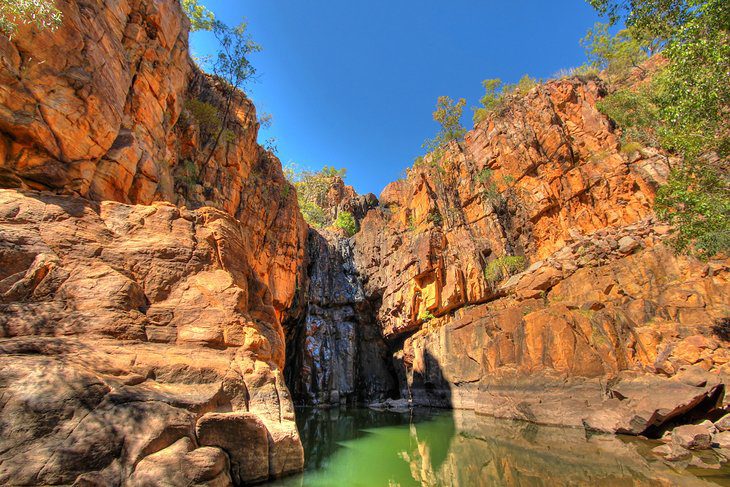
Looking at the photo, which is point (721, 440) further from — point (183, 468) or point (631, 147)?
point (631, 147)

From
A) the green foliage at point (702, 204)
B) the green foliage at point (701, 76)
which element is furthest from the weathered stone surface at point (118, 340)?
the green foliage at point (701, 76)

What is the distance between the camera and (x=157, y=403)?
18.5 ft

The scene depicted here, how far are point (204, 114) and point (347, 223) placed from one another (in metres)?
24.3

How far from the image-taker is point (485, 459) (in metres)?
10.2

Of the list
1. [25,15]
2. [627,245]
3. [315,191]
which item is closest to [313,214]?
[315,191]

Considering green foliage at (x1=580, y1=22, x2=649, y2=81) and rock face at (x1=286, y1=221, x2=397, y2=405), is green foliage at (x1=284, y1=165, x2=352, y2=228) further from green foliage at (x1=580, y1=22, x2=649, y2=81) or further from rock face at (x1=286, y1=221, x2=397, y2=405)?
green foliage at (x1=580, y1=22, x2=649, y2=81)

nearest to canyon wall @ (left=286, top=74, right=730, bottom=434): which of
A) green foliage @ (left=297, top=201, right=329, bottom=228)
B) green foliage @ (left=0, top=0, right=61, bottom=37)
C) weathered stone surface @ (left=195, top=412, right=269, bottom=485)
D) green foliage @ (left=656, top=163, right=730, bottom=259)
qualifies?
green foliage @ (left=656, top=163, right=730, bottom=259)

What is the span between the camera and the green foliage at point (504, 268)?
25.8 m

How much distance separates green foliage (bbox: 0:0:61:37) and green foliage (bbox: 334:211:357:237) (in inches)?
1348

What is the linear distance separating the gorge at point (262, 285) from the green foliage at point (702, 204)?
14.9 ft

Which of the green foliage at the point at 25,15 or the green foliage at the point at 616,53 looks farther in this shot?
the green foliage at the point at 616,53

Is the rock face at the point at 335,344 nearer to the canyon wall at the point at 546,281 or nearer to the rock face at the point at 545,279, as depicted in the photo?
the canyon wall at the point at 546,281

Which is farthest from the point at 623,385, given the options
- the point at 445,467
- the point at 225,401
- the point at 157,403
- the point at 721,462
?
the point at 157,403

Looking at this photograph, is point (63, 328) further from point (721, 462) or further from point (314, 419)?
point (314, 419)
